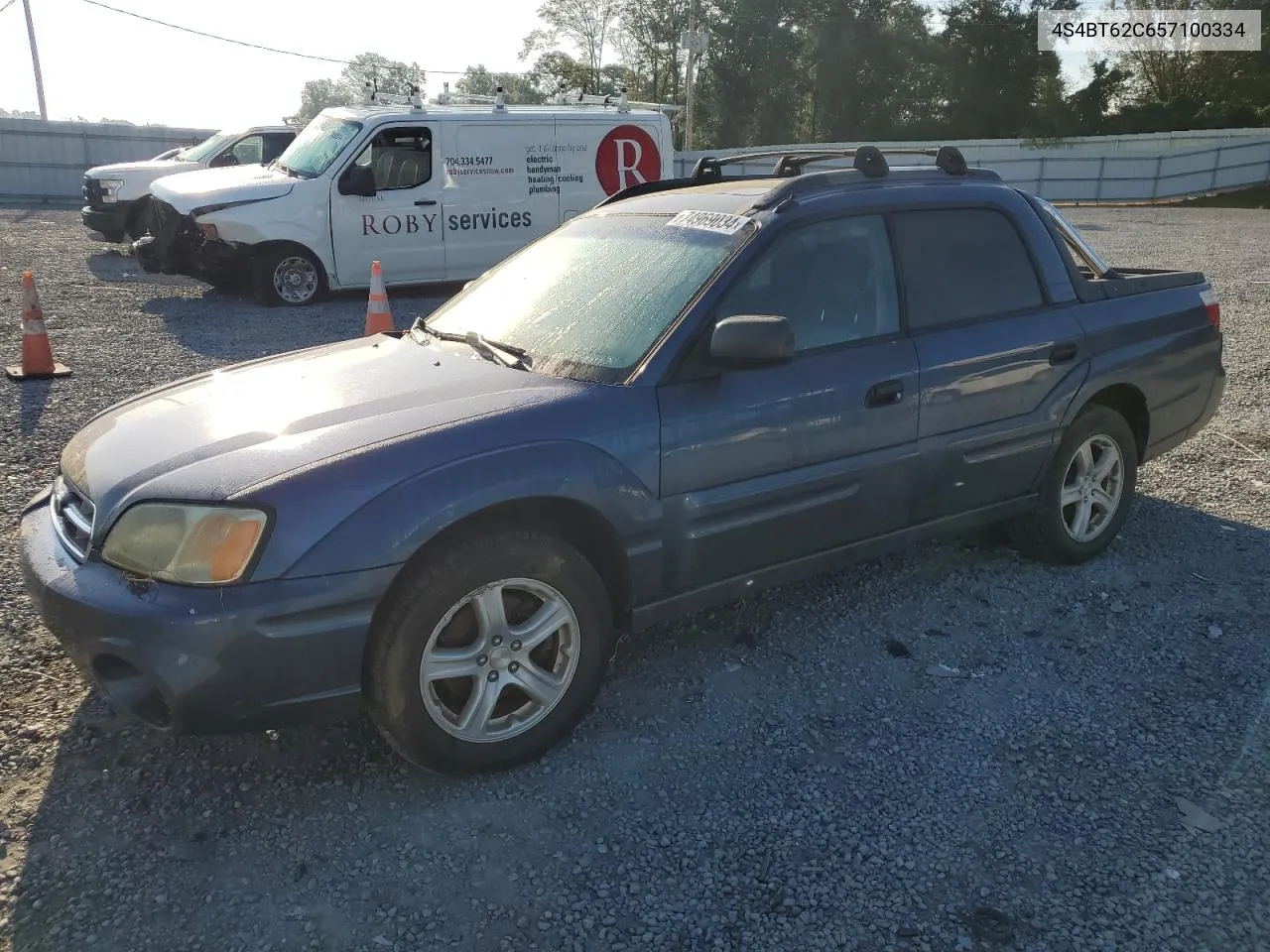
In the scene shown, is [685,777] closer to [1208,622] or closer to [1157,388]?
[1208,622]

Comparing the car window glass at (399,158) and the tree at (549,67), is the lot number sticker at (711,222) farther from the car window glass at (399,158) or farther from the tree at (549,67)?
the tree at (549,67)

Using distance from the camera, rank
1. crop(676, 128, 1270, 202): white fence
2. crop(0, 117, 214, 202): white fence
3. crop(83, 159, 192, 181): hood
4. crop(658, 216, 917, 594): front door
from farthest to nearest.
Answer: crop(676, 128, 1270, 202): white fence, crop(0, 117, 214, 202): white fence, crop(83, 159, 192, 181): hood, crop(658, 216, 917, 594): front door

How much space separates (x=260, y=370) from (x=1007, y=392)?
284 centimetres

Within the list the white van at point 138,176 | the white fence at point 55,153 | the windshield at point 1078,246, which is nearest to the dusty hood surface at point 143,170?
the white van at point 138,176

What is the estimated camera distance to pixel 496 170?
1135 cm

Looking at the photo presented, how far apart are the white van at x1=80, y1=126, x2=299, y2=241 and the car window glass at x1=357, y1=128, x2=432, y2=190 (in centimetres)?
470

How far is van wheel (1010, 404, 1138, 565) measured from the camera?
4328 mm

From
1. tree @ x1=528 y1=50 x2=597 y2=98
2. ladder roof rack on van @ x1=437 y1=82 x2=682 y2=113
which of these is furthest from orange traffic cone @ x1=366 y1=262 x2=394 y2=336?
tree @ x1=528 y1=50 x2=597 y2=98

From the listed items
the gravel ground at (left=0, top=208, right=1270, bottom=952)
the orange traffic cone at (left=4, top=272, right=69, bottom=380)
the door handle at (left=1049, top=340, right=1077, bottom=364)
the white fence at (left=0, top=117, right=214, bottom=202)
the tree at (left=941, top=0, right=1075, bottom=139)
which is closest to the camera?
the gravel ground at (left=0, top=208, right=1270, bottom=952)

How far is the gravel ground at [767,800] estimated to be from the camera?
2.46m

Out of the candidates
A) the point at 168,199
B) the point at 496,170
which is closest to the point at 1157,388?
the point at 496,170

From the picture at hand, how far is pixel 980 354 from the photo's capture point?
392 cm

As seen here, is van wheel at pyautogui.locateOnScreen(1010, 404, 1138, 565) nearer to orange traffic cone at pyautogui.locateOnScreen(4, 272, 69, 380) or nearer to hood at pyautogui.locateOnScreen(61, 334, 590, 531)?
hood at pyautogui.locateOnScreen(61, 334, 590, 531)

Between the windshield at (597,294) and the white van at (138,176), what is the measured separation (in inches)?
472
